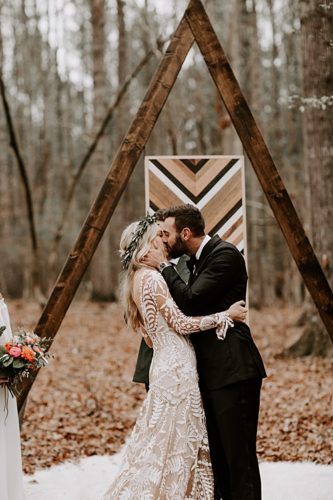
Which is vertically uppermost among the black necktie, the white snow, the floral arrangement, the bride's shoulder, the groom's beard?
the groom's beard

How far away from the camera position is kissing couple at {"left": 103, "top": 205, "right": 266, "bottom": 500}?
436 centimetres

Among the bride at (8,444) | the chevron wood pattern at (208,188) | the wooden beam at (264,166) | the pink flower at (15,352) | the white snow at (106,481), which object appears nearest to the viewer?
the pink flower at (15,352)

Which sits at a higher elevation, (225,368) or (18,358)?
(18,358)

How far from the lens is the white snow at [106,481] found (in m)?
5.27

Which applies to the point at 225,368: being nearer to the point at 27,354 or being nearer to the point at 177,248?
the point at 177,248

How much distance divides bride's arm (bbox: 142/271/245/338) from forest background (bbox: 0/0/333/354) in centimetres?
823

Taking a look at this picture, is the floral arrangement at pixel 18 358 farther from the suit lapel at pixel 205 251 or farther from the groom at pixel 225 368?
the suit lapel at pixel 205 251

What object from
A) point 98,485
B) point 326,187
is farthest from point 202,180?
point 326,187

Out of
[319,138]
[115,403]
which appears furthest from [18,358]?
[319,138]

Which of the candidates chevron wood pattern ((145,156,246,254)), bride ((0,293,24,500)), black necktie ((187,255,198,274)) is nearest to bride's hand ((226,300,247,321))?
black necktie ((187,255,198,274))

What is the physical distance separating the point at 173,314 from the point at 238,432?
896mm

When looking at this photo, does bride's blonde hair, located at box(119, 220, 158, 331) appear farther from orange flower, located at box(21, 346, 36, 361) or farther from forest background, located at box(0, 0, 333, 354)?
forest background, located at box(0, 0, 333, 354)

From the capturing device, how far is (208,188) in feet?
19.3

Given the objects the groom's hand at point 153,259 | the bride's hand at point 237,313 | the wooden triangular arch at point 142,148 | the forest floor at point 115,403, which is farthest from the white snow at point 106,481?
the groom's hand at point 153,259
